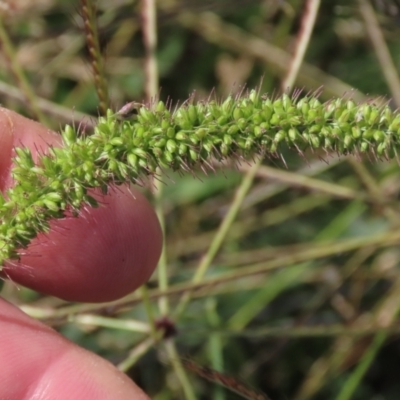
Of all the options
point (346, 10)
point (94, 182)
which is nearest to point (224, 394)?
point (94, 182)

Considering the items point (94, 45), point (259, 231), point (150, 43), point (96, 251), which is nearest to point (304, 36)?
point (150, 43)

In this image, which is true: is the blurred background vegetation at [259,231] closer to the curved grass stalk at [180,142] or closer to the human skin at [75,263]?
the human skin at [75,263]

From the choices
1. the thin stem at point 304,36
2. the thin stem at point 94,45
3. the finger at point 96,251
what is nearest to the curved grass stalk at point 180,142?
the thin stem at point 94,45

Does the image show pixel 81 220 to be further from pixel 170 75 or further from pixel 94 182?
pixel 170 75

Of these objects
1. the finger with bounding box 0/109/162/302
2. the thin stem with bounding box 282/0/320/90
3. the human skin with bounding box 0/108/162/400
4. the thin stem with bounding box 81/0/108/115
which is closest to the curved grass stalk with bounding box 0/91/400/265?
the thin stem with bounding box 81/0/108/115

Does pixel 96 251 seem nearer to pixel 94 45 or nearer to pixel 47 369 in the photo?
pixel 47 369
